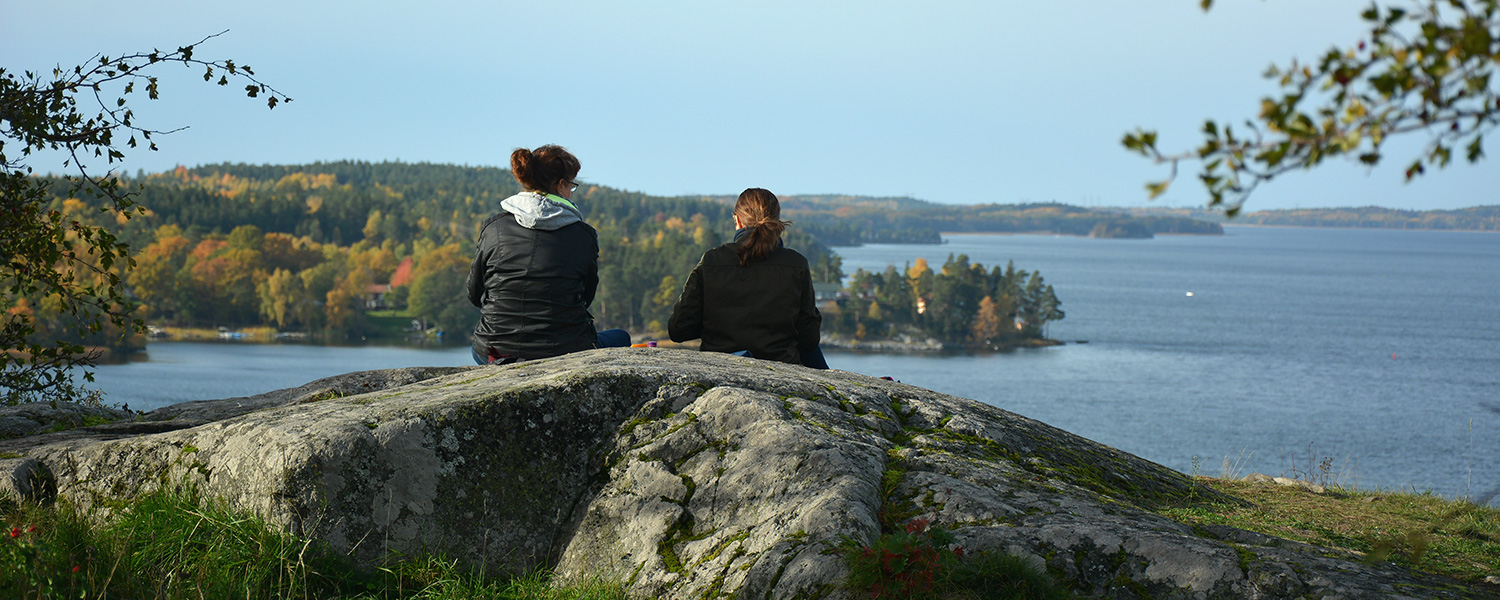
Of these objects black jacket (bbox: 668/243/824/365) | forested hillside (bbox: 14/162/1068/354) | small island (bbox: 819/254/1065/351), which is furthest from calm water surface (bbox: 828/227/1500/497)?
black jacket (bbox: 668/243/824/365)

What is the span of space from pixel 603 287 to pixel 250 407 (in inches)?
4587

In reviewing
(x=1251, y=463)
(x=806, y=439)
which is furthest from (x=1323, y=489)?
(x=1251, y=463)

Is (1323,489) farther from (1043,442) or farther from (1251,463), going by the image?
(1251,463)

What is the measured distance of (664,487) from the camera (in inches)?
149

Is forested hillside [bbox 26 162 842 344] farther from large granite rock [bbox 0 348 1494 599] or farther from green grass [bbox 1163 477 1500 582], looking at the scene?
large granite rock [bbox 0 348 1494 599]

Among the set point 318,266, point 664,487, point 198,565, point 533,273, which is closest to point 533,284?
point 533,273

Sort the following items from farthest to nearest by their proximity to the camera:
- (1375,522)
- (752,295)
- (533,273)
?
(752,295) < (533,273) < (1375,522)

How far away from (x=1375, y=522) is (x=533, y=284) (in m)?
5.01

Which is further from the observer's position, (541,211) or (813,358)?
(813,358)

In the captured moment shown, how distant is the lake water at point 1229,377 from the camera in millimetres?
55719

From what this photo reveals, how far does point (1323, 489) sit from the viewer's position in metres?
6.97

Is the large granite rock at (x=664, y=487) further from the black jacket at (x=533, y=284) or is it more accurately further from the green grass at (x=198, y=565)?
the black jacket at (x=533, y=284)

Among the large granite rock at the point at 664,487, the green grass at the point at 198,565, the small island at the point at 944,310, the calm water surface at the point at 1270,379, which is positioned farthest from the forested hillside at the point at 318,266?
the green grass at the point at 198,565

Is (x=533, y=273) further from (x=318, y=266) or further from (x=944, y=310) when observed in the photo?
(x=318, y=266)
